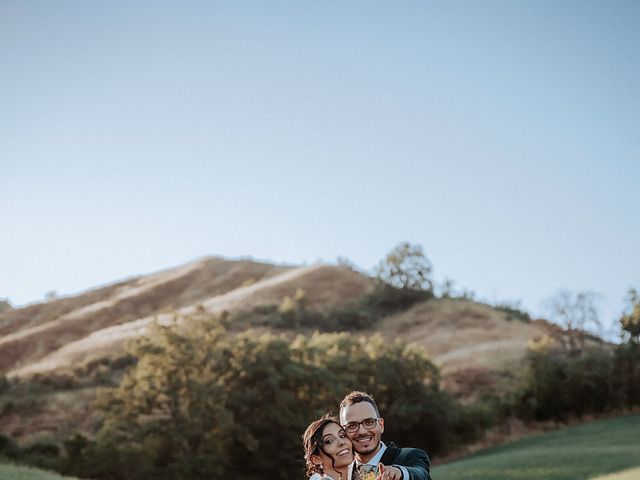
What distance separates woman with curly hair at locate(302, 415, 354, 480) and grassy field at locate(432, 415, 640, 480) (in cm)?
2116

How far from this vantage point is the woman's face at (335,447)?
453cm

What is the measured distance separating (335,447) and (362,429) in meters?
0.24

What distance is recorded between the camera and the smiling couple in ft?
14.9

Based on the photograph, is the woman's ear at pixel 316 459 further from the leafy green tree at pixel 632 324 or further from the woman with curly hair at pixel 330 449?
the leafy green tree at pixel 632 324

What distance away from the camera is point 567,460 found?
3095cm

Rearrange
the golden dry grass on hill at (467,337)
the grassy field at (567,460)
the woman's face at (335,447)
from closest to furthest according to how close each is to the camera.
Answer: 1. the woman's face at (335,447)
2. the grassy field at (567,460)
3. the golden dry grass on hill at (467,337)

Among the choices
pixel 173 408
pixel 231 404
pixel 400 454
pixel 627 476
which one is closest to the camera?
pixel 400 454

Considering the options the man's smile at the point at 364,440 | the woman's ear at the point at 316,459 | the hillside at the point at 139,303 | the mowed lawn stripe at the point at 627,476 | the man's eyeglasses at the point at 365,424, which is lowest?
the mowed lawn stripe at the point at 627,476

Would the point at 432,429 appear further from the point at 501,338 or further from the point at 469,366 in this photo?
the point at 501,338

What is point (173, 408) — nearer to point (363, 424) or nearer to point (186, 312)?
point (363, 424)

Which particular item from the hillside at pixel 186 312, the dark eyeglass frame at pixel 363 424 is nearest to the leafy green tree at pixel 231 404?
the hillside at pixel 186 312

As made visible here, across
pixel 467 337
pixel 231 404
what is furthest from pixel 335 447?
pixel 467 337

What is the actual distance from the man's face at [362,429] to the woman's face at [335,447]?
8cm

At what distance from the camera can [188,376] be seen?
40.6m
